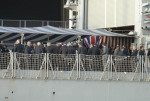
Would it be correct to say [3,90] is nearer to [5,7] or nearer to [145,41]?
[145,41]

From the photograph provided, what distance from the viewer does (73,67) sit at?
2030 centimetres

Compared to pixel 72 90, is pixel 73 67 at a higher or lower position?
higher

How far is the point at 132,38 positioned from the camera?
3044 cm

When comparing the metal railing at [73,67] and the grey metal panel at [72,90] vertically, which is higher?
the metal railing at [73,67]

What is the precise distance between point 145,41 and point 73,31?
4318mm

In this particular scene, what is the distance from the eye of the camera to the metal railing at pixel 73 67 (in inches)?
790

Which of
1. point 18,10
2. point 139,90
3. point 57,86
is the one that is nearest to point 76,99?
point 57,86

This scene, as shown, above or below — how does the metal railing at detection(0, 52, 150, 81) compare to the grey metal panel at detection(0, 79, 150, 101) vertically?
above

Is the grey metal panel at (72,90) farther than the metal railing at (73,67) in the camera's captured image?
No

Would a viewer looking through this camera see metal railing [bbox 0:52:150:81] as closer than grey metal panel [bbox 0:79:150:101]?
No

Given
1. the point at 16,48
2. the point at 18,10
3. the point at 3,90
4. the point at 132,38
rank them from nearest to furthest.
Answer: the point at 3,90
the point at 16,48
the point at 132,38
the point at 18,10

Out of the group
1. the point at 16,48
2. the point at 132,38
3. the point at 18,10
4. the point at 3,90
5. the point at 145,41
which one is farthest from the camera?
the point at 18,10

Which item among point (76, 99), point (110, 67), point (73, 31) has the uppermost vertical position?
point (73, 31)

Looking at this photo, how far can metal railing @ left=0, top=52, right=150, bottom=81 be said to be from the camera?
2008 centimetres
